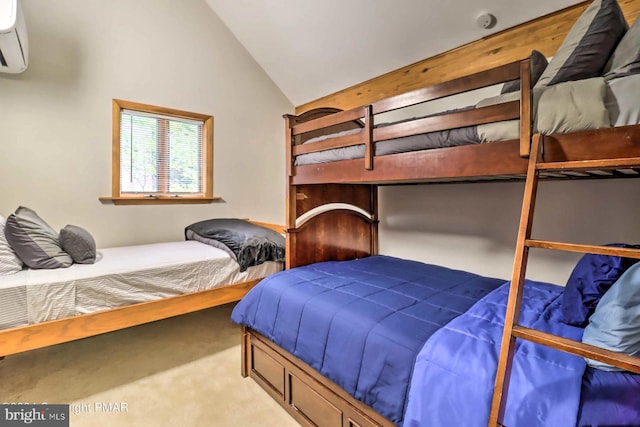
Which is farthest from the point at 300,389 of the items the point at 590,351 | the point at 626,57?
the point at 626,57

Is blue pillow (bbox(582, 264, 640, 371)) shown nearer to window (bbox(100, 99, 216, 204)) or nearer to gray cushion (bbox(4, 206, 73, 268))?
gray cushion (bbox(4, 206, 73, 268))

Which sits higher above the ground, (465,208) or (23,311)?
(465,208)

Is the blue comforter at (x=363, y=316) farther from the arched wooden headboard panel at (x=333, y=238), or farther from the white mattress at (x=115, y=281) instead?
the white mattress at (x=115, y=281)

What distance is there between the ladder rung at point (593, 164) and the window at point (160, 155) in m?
3.20

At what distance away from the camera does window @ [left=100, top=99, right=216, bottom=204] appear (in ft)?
9.95

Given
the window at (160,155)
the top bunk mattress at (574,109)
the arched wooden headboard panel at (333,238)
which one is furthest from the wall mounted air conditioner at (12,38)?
the top bunk mattress at (574,109)

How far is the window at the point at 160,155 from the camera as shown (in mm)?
3031

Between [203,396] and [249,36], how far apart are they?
141 inches

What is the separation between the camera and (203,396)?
190cm

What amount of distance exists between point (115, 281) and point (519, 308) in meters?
2.17

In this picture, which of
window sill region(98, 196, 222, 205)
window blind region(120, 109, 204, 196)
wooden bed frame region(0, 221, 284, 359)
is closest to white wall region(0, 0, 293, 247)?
window sill region(98, 196, 222, 205)

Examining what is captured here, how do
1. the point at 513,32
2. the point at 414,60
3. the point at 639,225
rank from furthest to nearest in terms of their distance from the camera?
the point at 414,60 → the point at 513,32 → the point at 639,225

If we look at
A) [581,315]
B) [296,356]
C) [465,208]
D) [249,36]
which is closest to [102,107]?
[249,36]

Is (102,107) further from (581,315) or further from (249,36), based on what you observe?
(581,315)
